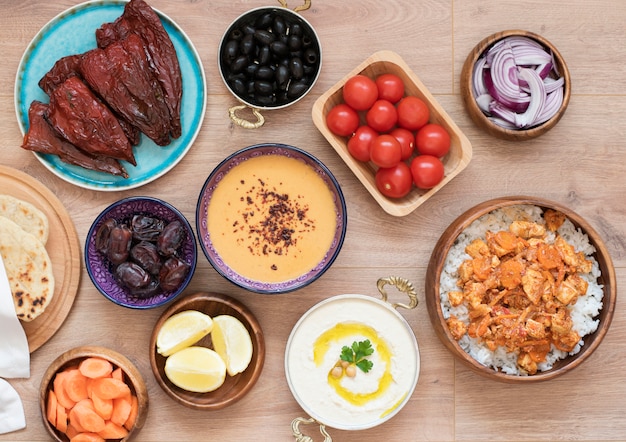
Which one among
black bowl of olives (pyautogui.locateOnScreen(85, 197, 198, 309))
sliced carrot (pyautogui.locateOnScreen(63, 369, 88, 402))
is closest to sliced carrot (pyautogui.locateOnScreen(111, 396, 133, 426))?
sliced carrot (pyautogui.locateOnScreen(63, 369, 88, 402))

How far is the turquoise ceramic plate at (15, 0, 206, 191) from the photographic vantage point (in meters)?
2.18

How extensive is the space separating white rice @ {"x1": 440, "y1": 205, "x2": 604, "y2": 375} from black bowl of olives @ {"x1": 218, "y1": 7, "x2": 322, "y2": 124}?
0.74 m

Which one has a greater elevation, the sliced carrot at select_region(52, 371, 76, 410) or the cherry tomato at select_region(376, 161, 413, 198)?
the cherry tomato at select_region(376, 161, 413, 198)

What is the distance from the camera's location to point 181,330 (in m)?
2.13

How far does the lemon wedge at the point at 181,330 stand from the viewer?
2121 mm

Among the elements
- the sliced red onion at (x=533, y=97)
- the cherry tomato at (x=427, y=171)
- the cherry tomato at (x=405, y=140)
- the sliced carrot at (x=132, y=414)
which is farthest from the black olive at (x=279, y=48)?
the sliced carrot at (x=132, y=414)

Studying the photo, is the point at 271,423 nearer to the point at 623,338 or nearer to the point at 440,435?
the point at 440,435

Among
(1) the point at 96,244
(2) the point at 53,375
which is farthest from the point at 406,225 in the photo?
(2) the point at 53,375

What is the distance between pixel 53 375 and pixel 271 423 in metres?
0.76

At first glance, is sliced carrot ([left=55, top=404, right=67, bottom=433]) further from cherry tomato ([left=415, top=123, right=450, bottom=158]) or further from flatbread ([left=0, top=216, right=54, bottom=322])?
cherry tomato ([left=415, top=123, right=450, bottom=158])

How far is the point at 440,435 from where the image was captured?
7.64 feet

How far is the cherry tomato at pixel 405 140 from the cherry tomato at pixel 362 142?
0.24 ft

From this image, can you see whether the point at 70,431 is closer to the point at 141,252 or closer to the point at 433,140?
the point at 141,252

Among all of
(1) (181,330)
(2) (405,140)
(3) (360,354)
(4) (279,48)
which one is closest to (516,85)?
(2) (405,140)
